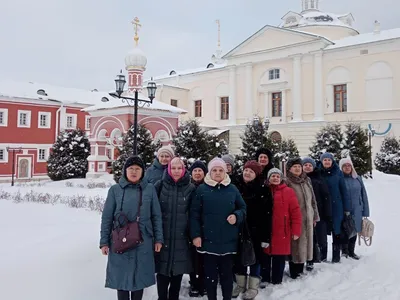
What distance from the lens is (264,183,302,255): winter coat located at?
4957mm

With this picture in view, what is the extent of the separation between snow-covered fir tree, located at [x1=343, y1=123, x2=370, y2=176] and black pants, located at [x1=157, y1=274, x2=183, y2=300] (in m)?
16.7

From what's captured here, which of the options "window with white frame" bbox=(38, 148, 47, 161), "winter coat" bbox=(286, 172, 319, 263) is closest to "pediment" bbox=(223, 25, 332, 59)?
"window with white frame" bbox=(38, 148, 47, 161)

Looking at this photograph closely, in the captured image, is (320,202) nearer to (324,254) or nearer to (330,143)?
(324,254)

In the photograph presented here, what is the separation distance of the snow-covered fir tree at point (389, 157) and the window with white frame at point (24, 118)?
26.1 metres

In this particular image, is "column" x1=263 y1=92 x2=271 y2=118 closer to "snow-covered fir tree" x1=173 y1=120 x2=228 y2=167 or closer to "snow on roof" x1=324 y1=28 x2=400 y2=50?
"snow on roof" x1=324 y1=28 x2=400 y2=50

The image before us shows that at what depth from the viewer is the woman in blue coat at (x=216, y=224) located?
4.19 meters

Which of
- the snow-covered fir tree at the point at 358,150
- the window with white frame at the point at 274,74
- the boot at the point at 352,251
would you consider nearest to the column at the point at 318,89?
the window with white frame at the point at 274,74

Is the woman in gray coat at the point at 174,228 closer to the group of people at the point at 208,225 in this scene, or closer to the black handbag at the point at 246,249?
the group of people at the point at 208,225

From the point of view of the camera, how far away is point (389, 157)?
25.4 metres

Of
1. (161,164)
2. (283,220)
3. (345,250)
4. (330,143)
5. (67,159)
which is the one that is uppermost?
(330,143)

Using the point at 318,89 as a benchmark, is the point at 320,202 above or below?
below

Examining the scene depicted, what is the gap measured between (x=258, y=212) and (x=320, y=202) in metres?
1.62

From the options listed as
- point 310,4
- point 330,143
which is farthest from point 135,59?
point 310,4

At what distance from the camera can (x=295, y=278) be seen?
5336mm
